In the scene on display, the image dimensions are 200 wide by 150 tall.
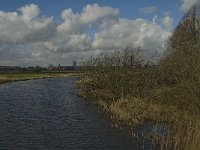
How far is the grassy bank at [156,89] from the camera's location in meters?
20.5

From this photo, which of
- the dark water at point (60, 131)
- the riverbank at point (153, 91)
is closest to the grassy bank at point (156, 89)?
the riverbank at point (153, 91)

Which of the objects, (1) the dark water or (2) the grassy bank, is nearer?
(2) the grassy bank

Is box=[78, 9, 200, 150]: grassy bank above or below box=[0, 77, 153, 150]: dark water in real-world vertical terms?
above

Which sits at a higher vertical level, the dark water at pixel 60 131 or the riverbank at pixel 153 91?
the riverbank at pixel 153 91

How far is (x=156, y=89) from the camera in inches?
1251

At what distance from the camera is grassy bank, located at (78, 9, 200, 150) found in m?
20.5

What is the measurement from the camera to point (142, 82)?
124 feet

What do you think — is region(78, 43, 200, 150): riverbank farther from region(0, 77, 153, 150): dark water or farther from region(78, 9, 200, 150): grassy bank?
region(0, 77, 153, 150): dark water

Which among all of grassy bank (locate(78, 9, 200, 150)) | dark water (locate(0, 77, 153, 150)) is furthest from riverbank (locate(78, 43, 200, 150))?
dark water (locate(0, 77, 153, 150))

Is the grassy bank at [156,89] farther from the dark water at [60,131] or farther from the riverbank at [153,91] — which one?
the dark water at [60,131]

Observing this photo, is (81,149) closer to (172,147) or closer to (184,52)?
(172,147)

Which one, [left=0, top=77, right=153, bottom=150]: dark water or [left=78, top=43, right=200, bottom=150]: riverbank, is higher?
[left=78, top=43, right=200, bottom=150]: riverbank

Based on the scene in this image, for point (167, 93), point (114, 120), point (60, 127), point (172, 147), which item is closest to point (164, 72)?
point (167, 93)

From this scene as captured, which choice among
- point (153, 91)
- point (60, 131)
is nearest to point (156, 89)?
point (153, 91)
